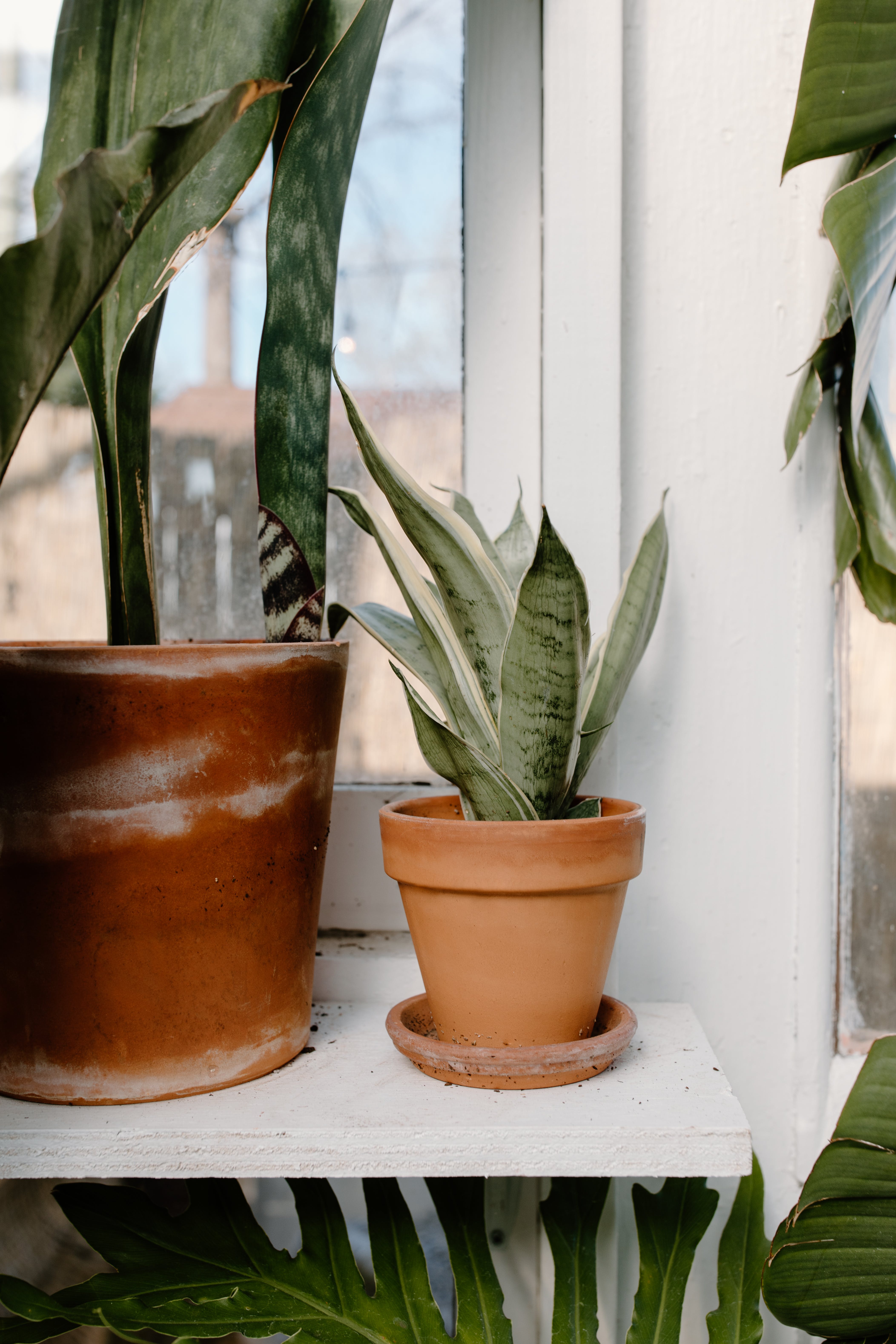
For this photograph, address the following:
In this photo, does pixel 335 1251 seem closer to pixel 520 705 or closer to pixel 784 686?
pixel 520 705

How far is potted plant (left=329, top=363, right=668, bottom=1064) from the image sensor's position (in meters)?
0.45

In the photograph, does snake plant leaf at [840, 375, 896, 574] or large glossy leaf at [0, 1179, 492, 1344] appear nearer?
large glossy leaf at [0, 1179, 492, 1344]

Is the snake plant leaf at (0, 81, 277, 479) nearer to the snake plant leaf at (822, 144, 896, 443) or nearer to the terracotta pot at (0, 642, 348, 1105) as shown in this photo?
the terracotta pot at (0, 642, 348, 1105)

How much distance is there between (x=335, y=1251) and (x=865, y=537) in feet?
1.80

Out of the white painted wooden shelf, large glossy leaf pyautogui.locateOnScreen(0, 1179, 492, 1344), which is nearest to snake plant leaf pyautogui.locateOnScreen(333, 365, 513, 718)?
the white painted wooden shelf

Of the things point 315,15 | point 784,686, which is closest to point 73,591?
point 315,15

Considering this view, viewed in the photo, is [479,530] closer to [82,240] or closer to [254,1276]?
[82,240]

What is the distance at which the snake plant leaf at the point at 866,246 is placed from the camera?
1.54 feet

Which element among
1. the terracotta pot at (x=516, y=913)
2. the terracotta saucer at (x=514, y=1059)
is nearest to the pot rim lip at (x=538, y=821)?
the terracotta pot at (x=516, y=913)

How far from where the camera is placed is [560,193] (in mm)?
633

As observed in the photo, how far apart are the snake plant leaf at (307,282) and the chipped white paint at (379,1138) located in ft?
0.86

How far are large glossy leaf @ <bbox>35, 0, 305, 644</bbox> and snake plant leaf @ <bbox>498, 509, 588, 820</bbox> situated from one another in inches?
8.0

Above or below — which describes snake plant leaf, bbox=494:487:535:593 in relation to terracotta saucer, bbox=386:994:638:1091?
above

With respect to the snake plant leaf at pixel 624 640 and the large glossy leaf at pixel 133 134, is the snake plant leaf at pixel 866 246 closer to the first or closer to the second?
the snake plant leaf at pixel 624 640
